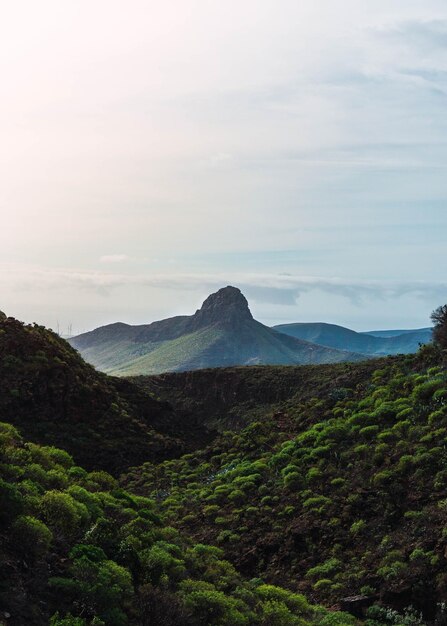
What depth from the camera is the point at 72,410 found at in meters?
43.1

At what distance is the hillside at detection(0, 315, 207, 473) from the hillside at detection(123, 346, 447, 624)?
2.76 metres

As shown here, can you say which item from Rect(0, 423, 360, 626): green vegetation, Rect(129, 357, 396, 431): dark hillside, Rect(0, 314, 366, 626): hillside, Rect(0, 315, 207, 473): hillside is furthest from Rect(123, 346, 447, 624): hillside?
Rect(129, 357, 396, 431): dark hillside

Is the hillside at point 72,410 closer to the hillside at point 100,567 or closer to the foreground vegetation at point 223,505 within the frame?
the foreground vegetation at point 223,505

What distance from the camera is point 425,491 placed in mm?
25938

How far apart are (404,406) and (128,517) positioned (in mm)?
19279

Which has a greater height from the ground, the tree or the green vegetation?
the tree

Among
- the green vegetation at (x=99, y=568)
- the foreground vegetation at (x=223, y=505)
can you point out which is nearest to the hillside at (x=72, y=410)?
the foreground vegetation at (x=223, y=505)

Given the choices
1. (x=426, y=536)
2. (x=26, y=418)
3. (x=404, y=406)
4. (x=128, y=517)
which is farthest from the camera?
(x=26, y=418)

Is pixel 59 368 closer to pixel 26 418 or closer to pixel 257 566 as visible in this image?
pixel 26 418

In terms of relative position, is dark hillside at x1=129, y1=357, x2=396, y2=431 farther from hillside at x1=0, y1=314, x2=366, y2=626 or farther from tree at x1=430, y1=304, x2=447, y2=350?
hillside at x1=0, y1=314, x2=366, y2=626

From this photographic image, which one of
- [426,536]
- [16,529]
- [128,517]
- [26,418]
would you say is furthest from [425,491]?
[26,418]

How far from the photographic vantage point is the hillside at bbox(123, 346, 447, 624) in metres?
22.9

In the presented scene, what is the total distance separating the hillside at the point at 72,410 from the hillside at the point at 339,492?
2.76 meters

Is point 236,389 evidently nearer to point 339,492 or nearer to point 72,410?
point 72,410
